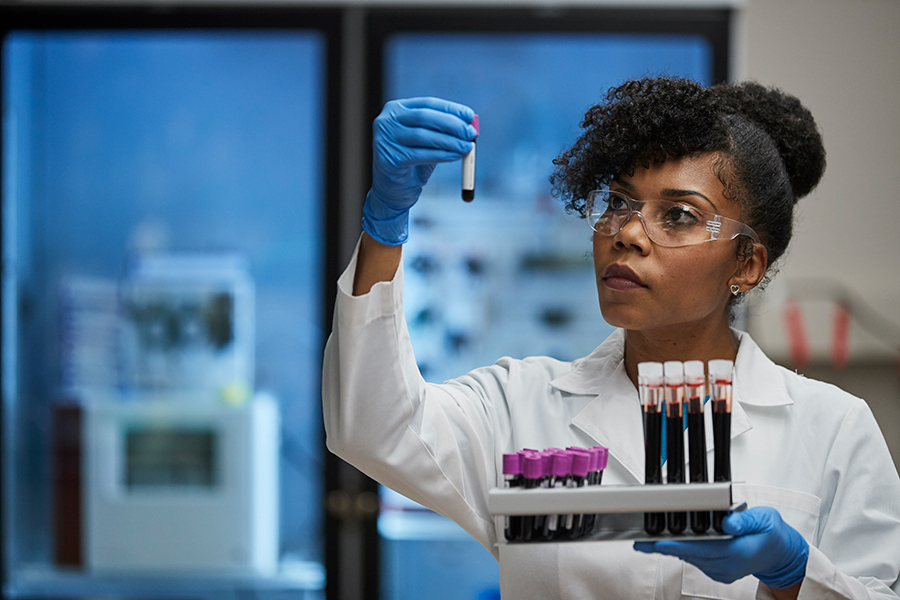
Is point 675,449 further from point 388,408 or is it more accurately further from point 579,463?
point 388,408

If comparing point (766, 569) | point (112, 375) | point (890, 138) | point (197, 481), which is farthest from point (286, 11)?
point (766, 569)

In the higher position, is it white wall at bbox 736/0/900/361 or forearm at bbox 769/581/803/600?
white wall at bbox 736/0/900/361

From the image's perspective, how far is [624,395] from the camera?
1.21 m

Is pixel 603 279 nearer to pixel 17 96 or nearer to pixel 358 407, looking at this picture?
pixel 358 407

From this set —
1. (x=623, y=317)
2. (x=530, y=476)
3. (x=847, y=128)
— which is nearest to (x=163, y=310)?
(x=623, y=317)

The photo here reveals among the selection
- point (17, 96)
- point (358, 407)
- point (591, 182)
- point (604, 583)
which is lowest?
point (604, 583)

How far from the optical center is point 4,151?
2.60m

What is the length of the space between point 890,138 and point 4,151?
2.95m

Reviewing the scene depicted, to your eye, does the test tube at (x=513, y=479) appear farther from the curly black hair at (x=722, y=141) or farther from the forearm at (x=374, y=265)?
the curly black hair at (x=722, y=141)

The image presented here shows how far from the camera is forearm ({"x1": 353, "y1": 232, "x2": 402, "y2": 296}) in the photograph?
100 cm

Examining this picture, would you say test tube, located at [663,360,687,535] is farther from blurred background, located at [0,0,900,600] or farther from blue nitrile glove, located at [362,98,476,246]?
blurred background, located at [0,0,900,600]

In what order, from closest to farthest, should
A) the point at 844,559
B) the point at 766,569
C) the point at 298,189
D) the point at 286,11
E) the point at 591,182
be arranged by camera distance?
the point at 766,569, the point at 844,559, the point at 591,182, the point at 286,11, the point at 298,189

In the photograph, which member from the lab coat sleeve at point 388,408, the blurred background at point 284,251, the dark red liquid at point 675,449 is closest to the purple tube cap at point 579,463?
the dark red liquid at point 675,449

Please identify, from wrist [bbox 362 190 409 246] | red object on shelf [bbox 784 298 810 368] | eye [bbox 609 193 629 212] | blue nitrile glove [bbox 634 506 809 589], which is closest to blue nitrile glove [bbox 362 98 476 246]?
wrist [bbox 362 190 409 246]
